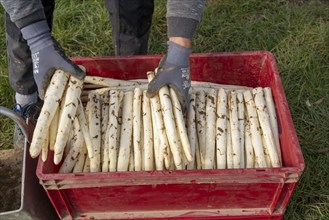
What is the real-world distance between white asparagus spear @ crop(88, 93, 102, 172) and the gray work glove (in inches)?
12.3

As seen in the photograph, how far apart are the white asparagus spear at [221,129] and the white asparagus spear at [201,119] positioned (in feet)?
0.23

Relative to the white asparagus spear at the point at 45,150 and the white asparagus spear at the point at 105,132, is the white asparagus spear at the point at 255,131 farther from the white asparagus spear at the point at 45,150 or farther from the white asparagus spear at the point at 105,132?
the white asparagus spear at the point at 45,150

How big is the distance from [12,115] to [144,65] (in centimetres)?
90

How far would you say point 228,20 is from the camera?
3.93m

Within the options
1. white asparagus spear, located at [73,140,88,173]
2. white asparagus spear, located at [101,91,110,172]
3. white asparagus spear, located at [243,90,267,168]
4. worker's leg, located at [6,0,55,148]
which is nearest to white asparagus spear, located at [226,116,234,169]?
white asparagus spear, located at [243,90,267,168]

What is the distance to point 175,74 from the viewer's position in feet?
7.37

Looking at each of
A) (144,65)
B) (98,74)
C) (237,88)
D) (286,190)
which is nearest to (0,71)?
(98,74)

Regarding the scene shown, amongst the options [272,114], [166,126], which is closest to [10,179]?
[166,126]

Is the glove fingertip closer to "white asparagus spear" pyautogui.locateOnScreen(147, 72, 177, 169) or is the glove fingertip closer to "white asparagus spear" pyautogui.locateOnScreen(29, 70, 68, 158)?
"white asparagus spear" pyautogui.locateOnScreen(147, 72, 177, 169)

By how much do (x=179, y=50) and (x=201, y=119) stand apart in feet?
1.23

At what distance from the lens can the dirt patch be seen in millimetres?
2379

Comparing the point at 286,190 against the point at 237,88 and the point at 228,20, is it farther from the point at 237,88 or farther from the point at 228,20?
the point at 228,20

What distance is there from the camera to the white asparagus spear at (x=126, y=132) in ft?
7.21

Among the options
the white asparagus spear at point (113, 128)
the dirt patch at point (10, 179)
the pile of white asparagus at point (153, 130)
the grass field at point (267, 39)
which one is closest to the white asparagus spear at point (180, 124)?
the pile of white asparagus at point (153, 130)
